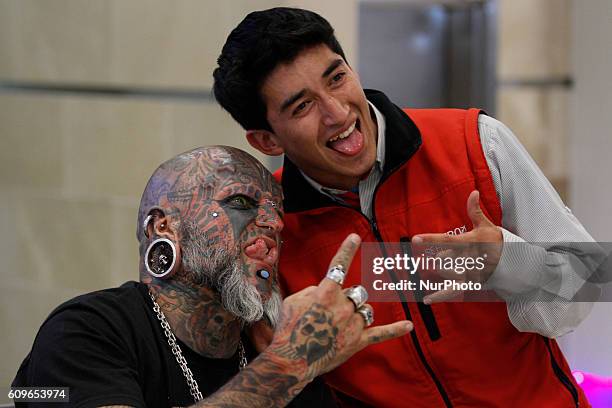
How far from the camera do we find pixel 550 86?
5117 millimetres

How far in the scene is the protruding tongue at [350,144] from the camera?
7.10 feet

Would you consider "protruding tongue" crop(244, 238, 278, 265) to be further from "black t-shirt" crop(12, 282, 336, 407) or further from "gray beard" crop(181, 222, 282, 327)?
"black t-shirt" crop(12, 282, 336, 407)

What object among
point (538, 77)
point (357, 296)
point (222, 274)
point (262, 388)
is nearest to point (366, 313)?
point (357, 296)

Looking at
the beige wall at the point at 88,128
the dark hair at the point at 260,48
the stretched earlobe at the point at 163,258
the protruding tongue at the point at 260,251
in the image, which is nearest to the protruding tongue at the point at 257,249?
the protruding tongue at the point at 260,251

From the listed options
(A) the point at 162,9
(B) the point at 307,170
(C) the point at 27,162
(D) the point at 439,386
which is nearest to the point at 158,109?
(A) the point at 162,9

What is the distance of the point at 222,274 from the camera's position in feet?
6.54

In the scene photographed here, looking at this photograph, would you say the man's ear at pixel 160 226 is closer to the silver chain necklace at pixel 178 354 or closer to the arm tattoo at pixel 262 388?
the silver chain necklace at pixel 178 354

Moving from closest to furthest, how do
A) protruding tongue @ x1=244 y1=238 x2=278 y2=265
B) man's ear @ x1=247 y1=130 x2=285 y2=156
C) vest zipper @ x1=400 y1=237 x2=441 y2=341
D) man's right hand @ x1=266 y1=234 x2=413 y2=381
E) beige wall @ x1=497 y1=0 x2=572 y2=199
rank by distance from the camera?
1. man's right hand @ x1=266 y1=234 x2=413 y2=381
2. protruding tongue @ x1=244 y1=238 x2=278 y2=265
3. vest zipper @ x1=400 y1=237 x2=441 y2=341
4. man's ear @ x1=247 y1=130 x2=285 y2=156
5. beige wall @ x1=497 y1=0 x2=572 y2=199

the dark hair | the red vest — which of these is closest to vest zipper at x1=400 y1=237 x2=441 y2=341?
the red vest

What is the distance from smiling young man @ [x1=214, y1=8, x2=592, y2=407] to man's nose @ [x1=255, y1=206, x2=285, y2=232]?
0.50 feet

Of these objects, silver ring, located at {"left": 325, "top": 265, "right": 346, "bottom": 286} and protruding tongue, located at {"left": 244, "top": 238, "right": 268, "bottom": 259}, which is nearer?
silver ring, located at {"left": 325, "top": 265, "right": 346, "bottom": 286}

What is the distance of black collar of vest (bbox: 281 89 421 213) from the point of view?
2.16 meters

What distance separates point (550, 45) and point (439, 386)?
3303 millimetres

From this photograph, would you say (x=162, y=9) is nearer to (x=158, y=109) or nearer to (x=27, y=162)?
(x=158, y=109)
